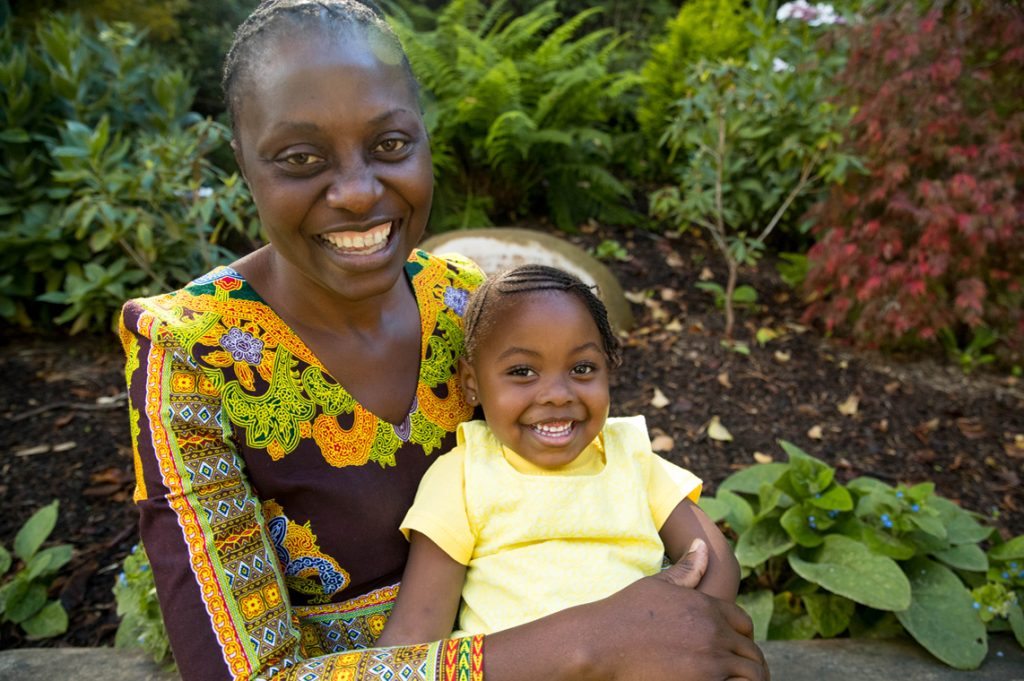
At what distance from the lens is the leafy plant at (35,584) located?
8.61 ft

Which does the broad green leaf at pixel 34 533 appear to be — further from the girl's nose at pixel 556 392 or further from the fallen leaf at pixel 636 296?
the fallen leaf at pixel 636 296

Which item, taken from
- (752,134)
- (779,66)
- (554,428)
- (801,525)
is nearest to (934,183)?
(752,134)

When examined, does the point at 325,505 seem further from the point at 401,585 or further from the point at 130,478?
the point at 130,478

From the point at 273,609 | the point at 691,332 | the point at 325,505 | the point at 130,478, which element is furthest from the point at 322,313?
the point at 691,332

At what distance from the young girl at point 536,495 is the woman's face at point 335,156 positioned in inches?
14.1

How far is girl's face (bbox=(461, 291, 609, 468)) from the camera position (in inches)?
65.6

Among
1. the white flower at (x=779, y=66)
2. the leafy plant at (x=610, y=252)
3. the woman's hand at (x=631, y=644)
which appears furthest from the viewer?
the leafy plant at (x=610, y=252)

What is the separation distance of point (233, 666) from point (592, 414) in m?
0.86

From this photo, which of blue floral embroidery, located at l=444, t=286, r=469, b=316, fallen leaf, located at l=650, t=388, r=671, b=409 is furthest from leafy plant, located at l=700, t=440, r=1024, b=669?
blue floral embroidery, located at l=444, t=286, r=469, b=316

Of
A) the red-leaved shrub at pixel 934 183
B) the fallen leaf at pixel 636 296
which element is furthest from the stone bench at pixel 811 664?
the fallen leaf at pixel 636 296

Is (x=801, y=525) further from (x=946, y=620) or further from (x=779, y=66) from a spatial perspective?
(x=779, y=66)

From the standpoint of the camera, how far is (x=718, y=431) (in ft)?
12.8

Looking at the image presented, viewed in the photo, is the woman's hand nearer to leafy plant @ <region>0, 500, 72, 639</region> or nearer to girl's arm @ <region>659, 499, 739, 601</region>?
girl's arm @ <region>659, 499, 739, 601</region>

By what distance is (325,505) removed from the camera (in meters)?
1.53
